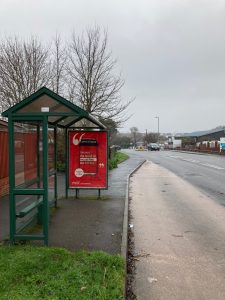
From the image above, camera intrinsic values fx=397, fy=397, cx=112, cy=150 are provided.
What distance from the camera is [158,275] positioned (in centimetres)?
535

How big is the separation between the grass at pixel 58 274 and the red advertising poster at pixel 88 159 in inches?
219

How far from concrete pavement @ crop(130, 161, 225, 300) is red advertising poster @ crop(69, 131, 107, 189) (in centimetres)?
131

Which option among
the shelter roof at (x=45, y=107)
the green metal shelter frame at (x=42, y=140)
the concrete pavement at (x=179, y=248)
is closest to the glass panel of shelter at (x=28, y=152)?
the green metal shelter frame at (x=42, y=140)

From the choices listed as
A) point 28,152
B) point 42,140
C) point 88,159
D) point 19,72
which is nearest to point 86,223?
point 28,152

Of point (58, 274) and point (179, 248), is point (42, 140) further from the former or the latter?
point (179, 248)

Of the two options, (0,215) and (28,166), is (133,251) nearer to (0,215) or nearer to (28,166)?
(28,166)

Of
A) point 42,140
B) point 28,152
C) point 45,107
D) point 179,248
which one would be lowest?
point 179,248

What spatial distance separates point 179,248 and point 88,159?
5.28 meters

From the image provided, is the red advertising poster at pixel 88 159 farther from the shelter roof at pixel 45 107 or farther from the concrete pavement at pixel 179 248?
the shelter roof at pixel 45 107

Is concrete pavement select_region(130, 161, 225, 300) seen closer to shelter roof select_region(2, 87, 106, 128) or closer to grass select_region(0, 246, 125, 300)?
grass select_region(0, 246, 125, 300)

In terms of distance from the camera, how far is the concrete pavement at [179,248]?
486 centimetres

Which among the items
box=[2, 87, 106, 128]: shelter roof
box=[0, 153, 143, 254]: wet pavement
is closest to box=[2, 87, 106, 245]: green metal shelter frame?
box=[2, 87, 106, 128]: shelter roof

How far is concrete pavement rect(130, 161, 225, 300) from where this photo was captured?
4859 mm

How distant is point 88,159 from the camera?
37.5 ft
